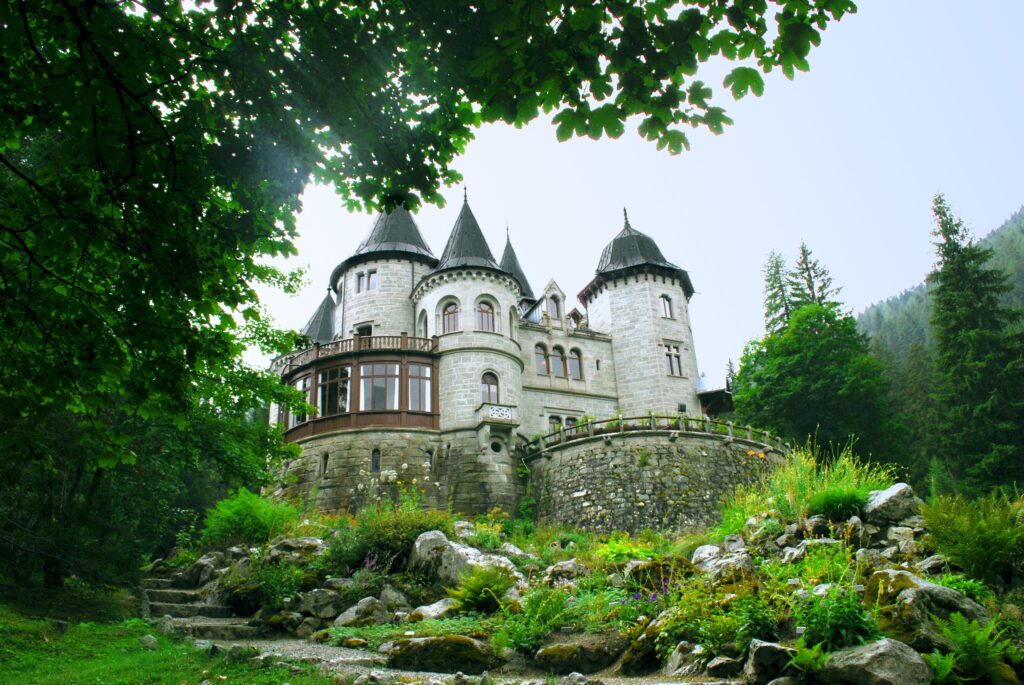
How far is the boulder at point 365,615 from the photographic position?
13445mm

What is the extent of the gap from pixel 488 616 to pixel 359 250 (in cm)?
2613

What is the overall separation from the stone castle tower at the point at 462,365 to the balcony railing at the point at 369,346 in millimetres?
64

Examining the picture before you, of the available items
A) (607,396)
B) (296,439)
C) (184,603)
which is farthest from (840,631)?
(607,396)

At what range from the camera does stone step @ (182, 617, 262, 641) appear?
12.9 meters

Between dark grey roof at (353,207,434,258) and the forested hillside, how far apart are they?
125ft

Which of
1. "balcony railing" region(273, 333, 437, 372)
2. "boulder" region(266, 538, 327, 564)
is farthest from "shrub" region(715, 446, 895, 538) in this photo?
"balcony railing" region(273, 333, 437, 372)

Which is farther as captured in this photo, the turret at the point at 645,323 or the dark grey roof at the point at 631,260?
the dark grey roof at the point at 631,260

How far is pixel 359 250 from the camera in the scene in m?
36.0

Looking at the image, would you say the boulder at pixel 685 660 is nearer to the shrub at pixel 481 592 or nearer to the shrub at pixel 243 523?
the shrub at pixel 481 592

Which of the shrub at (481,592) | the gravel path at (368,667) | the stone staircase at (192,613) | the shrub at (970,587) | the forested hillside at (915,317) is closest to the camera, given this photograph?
the gravel path at (368,667)

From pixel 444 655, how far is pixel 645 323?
28.7 meters

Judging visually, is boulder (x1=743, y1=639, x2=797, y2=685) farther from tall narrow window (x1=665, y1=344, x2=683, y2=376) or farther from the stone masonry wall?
tall narrow window (x1=665, y1=344, x2=683, y2=376)

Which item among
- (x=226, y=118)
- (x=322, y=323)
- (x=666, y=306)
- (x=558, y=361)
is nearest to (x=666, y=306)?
(x=666, y=306)

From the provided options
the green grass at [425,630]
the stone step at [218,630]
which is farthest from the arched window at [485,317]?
the green grass at [425,630]
